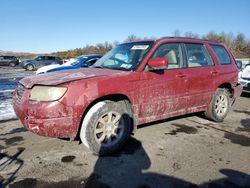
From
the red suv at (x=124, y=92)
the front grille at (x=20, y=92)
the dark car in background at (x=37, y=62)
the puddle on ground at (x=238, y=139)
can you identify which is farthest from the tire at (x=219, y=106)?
the dark car in background at (x=37, y=62)

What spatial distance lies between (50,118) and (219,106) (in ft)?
13.2

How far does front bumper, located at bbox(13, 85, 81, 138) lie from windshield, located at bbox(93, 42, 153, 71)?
131 cm

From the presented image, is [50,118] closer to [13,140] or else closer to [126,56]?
[13,140]

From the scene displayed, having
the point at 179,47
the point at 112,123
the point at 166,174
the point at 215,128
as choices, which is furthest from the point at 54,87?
the point at 215,128

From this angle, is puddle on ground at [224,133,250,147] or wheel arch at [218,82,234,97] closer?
puddle on ground at [224,133,250,147]

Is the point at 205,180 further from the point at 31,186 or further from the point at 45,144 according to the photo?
the point at 45,144

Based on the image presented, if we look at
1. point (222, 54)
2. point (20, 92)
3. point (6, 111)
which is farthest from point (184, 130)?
point (6, 111)

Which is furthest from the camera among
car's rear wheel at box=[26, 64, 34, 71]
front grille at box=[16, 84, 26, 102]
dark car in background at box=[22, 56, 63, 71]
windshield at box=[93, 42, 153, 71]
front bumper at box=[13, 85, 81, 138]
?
dark car in background at box=[22, 56, 63, 71]

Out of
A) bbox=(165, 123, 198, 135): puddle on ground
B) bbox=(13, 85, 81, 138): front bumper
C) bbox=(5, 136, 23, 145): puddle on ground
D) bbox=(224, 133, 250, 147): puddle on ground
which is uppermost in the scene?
bbox=(13, 85, 81, 138): front bumper

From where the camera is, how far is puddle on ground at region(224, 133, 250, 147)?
4.53 m

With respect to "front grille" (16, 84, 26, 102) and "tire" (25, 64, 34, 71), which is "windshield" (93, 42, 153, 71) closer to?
"front grille" (16, 84, 26, 102)

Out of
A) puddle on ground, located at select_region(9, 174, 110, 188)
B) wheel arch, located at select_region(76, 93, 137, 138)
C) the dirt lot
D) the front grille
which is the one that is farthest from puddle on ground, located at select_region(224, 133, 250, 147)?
the front grille

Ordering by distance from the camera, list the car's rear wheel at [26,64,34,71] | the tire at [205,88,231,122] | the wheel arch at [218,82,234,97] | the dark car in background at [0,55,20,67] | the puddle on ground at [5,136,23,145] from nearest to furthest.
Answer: the puddle on ground at [5,136,23,145] < the tire at [205,88,231,122] < the wheel arch at [218,82,234,97] < the car's rear wheel at [26,64,34,71] < the dark car in background at [0,55,20,67]

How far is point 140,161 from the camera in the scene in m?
3.66
